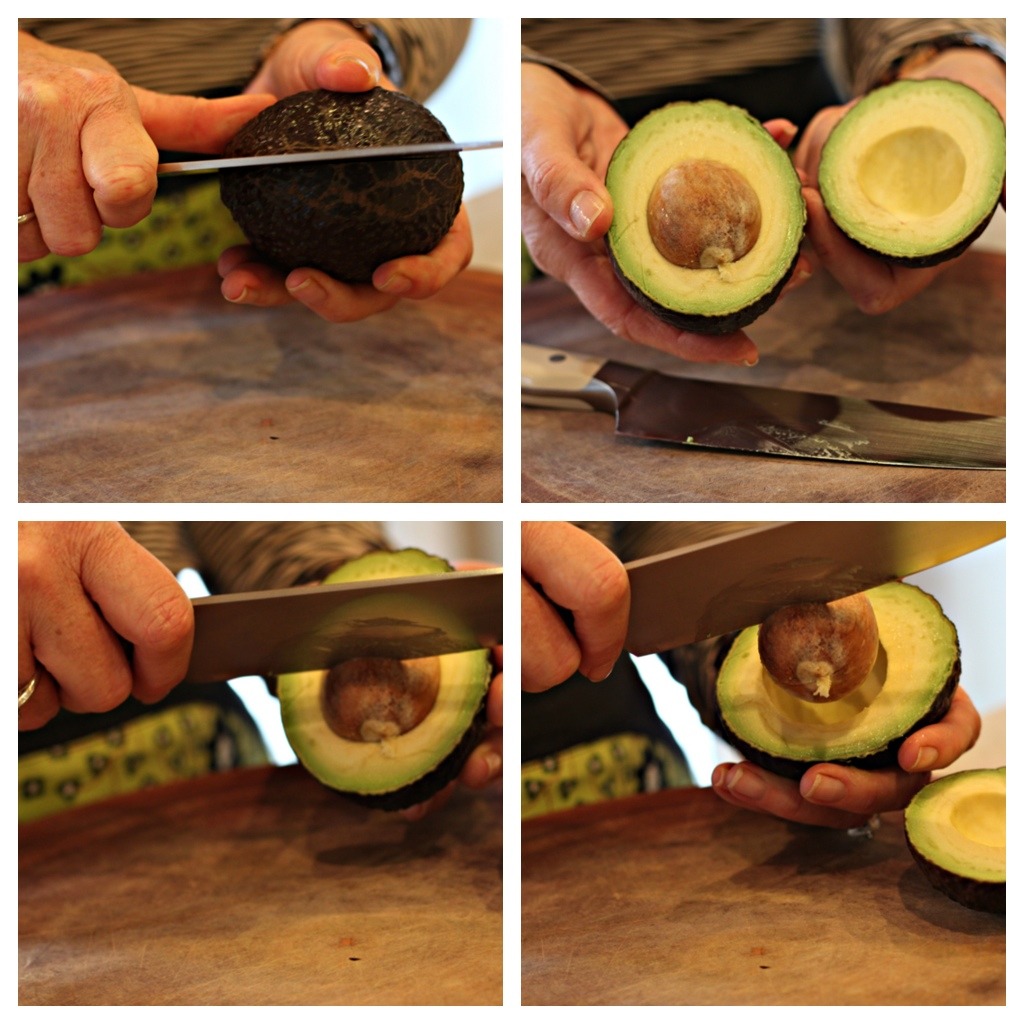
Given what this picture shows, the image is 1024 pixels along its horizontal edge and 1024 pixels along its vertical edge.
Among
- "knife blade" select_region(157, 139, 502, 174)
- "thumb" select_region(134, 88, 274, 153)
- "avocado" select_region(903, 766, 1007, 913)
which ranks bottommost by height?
"avocado" select_region(903, 766, 1007, 913)

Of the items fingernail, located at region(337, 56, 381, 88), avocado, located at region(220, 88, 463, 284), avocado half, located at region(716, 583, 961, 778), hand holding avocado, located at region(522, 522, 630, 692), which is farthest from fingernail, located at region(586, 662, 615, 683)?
fingernail, located at region(337, 56, 381, 88)

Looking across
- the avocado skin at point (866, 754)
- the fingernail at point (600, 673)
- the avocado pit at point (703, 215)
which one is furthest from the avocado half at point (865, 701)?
the avocado pit at point (703, 215)

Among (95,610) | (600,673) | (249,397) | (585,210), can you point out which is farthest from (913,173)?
(95,610)

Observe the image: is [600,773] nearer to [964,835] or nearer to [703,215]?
[964,835]

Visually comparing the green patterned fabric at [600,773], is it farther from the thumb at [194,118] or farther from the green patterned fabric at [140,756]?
the thumb at [194,118]

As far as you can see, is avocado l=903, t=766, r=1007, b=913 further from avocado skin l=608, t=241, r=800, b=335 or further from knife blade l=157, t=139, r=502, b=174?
knife blade l=157, t=139, r=502, b=174
